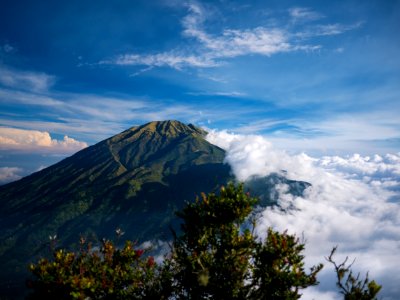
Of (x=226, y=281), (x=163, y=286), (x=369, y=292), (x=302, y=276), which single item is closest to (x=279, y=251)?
(x=302, y=276)

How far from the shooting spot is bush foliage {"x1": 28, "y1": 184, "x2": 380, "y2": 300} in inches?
963

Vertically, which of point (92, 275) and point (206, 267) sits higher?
point (206, 267)

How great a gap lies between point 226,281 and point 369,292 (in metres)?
10.4

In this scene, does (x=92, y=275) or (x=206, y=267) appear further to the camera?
(x=92, y=275)

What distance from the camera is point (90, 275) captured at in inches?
1001

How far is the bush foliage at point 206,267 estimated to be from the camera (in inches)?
963

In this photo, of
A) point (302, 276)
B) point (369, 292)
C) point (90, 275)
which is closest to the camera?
point (369, 292)

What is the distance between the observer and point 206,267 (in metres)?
25.8

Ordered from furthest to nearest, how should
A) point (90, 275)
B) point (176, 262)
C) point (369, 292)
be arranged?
point (176, 262), point (90, 275), point (369, 292)

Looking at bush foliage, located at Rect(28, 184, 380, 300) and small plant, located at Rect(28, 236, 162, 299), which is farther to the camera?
bush foliage, located at Rect(28, 184, 380, 300)

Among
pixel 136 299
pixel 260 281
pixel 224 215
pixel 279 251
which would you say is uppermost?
pixel 224 215

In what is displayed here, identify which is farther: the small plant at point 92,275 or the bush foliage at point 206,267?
the bush foliage at point 206,267

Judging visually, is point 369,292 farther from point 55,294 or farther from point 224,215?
point 55,294

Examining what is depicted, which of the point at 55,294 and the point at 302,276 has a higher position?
the point at 302,276
